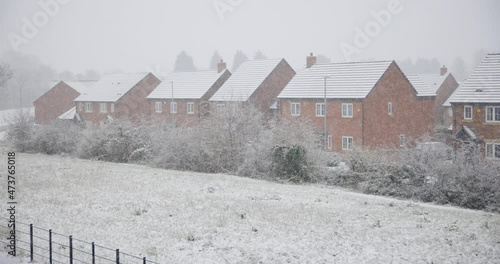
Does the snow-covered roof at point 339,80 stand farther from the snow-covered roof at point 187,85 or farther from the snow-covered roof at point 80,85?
the snow-covered roof at point 80,85

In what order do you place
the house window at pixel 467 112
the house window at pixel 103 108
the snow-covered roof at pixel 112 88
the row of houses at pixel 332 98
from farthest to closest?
the house window at pixel 103 108 → the snow-covered roof at pixel 112 88 → the row of houses at pixel 332 98 → the house window at pixel 467 112

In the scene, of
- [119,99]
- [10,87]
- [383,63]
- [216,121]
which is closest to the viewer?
[216,121]

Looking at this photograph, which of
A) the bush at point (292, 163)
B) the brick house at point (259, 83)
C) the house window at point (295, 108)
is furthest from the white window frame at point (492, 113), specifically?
the brick house at point (259, 83)

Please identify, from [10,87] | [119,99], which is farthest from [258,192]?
[10,87]

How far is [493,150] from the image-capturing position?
36.2m

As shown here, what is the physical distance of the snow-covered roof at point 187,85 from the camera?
199ft

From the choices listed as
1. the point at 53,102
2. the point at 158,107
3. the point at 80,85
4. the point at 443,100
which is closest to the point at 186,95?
the point at 158,107

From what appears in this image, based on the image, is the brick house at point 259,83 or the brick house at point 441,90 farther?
the brick house at point 441,90

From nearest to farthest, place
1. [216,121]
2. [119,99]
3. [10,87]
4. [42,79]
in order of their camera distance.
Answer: [216,121] → [119,99] → [10,87] → [42,79]

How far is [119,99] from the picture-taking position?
215 ft

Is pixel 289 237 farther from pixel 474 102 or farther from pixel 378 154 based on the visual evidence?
pixel 474 102

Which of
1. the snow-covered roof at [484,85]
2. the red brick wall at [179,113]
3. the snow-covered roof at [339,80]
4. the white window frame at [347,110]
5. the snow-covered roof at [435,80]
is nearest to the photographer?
the snow-covered roof at [484,85]

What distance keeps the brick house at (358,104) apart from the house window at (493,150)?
8879 mm

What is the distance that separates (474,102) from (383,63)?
10.7 metres
